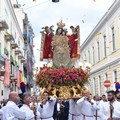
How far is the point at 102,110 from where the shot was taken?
9789mm

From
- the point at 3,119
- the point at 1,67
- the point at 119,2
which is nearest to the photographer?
the point at 3,119

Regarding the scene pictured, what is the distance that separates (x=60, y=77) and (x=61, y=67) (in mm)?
700

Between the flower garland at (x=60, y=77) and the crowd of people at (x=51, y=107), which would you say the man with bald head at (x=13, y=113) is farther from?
the flower garland at (x=60, y=77)

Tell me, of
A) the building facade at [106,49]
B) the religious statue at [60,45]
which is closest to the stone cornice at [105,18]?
the building facade at [106,49]

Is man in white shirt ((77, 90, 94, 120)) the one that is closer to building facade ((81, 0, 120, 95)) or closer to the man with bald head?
the man with bald head

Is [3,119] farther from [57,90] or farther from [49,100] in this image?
[57,90]

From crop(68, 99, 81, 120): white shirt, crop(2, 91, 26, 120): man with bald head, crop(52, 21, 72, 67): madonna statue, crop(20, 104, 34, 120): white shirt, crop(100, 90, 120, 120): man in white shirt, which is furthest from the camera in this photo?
crop(52, 21, 72, 67): madonna statue

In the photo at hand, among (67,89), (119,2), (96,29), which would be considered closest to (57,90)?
(67,89)

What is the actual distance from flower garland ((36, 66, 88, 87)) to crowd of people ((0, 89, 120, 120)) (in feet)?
1.72

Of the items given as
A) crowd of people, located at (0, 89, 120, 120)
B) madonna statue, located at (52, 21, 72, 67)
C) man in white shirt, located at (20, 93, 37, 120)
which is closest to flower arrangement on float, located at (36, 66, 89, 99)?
crowd of people, located at (0, 89, 120, 120)

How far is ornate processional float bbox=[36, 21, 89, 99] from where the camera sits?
36.2 ft

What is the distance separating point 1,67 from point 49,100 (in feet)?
34.4

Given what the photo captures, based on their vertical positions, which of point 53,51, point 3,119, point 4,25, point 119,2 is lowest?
point 3,119

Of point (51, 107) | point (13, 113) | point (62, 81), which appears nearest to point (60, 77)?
point (62, 81)
